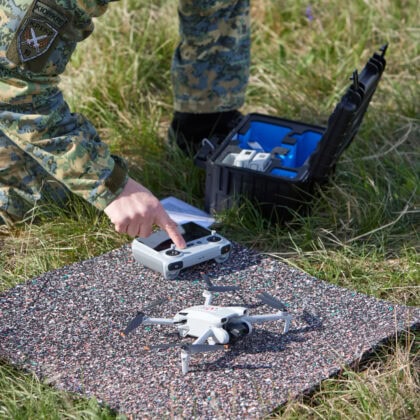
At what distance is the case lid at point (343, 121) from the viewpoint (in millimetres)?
2828

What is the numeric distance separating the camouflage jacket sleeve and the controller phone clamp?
12.7 inches

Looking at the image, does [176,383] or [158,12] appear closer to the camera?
[176,383]

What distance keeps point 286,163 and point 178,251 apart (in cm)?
70

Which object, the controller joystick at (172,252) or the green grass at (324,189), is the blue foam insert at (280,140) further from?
the controller joystick at (172,252)

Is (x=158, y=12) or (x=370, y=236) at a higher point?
(x=158, y=12)

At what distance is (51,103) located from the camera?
102 inches

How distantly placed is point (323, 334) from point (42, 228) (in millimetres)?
1127

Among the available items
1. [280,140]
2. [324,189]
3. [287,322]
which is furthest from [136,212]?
[280,140]

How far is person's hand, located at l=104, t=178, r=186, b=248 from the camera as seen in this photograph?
249 cm

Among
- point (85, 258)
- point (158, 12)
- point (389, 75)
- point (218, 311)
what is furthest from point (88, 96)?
point (218, 311)

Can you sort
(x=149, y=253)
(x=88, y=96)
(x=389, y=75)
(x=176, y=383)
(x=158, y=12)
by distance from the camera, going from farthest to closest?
1. (x=158, y=12)
2. (x=389, y=75)
3. (x=88, y=96)
4. (x=149, y=253)
5. (x=176, y=383)

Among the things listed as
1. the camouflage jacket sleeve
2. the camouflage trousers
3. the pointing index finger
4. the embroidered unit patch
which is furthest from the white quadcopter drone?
the camouflage trousers

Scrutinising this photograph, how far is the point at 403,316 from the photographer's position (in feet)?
8.26

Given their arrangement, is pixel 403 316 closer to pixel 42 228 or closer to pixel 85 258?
pixel 85 258
